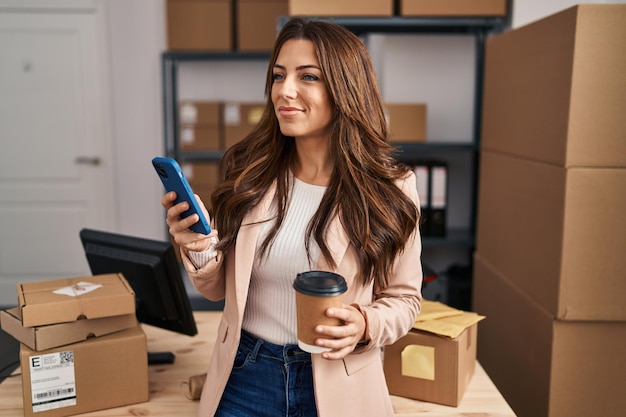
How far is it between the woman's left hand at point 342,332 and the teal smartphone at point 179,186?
0.33 meters

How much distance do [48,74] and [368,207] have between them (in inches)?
133

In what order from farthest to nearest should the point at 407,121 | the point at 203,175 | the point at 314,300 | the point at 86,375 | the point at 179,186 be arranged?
the point at 203,175 → the point at 407,121 → the point at 86,375 → the point at 179,186 → the point at 314,300

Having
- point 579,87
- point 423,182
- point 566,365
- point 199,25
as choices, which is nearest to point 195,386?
point 566,365

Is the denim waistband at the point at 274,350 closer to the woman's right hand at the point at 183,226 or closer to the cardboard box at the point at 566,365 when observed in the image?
the woman's right hand at the point at 183,226

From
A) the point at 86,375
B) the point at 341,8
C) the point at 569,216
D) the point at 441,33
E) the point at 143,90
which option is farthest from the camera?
the point at 143,90

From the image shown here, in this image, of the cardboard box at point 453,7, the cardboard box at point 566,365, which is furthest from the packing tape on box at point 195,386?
the cardboard box at point 453,7

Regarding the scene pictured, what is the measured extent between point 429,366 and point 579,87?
0.79m

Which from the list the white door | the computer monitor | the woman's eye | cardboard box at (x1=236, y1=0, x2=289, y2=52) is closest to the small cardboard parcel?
the computer monitor

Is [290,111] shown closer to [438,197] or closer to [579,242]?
[579,242]

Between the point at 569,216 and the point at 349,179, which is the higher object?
the point at 349,179

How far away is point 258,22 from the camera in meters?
3.75

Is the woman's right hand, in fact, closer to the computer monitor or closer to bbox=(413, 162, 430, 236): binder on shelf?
the computer monitor

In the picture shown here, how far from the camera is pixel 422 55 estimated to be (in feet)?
10.5

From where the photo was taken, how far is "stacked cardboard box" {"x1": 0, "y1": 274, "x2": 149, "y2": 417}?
1.41 meters
